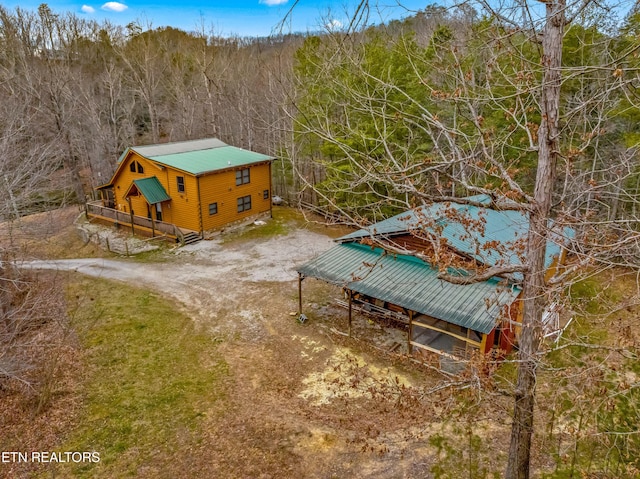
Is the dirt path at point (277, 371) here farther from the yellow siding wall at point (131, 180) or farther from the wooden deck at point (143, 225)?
the yellow siding wall at point (131, 180)

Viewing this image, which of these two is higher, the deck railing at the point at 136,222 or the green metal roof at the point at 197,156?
the green metal roof at the point at 197,156

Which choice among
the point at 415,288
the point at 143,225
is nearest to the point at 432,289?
the point at 415,288

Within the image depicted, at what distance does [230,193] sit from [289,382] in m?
15.2

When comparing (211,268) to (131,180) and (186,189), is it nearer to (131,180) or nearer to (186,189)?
(186,189)

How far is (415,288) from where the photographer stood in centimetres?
1259

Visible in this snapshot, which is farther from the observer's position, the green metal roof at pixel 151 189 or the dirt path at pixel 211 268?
the green metal roof at pixel 151 189

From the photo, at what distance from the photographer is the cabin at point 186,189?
2330cm

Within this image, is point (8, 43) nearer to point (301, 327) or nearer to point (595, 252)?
point (301, 327)

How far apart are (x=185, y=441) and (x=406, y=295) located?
22.4 ft

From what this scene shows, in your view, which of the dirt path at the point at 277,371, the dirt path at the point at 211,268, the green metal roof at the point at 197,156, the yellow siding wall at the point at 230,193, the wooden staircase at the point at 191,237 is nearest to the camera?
the dirt path at the point at 277,371

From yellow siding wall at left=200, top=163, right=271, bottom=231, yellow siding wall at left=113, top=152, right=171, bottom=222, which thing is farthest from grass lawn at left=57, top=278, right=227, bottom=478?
yellow siding wall at left=113, top=152, right=171, bottom=222

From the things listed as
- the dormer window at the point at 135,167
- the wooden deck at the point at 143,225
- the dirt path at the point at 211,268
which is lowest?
the dirt path at the point at 211,268

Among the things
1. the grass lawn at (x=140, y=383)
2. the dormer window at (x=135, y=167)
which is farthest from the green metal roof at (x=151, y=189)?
the grass lawn at (x=140, y=383)

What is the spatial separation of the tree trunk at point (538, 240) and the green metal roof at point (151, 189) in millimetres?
21246
